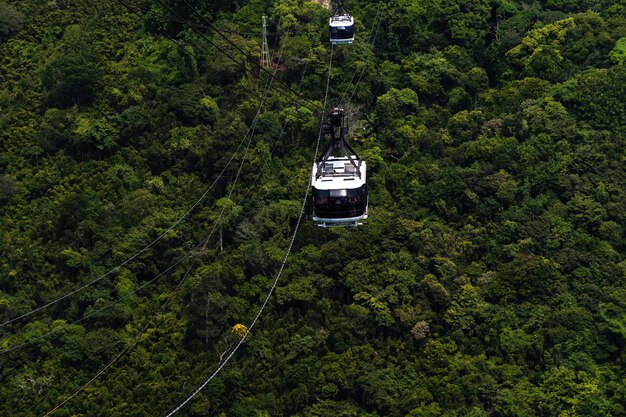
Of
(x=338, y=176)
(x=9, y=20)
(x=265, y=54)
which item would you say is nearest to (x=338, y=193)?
(x=338, y=176)

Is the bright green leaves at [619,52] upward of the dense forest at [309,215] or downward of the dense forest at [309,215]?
upward

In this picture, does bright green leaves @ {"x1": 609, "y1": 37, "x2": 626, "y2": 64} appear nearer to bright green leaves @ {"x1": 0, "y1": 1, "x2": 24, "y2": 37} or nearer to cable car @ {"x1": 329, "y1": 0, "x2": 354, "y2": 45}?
cable car @ {"x1": 329, "y1": 0, "x2": 354, "y2": 45}

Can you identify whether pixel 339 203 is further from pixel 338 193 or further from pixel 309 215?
pixel 309 215

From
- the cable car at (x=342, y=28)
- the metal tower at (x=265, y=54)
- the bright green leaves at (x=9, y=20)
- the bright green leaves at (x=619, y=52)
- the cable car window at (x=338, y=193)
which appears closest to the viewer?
the cable car window at (x=338, y=193)

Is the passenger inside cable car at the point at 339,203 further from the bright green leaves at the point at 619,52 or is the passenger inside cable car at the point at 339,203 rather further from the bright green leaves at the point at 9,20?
the bright green leaves at the point at 9,20

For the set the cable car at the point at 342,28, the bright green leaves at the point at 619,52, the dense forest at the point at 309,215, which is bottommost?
the dense forest at the point at 309,215

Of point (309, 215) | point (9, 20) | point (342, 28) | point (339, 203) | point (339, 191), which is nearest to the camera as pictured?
point (339, 191)

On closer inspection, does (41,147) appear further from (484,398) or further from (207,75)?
(484,398)

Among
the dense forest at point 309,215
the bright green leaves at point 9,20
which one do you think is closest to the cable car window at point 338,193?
the dense forest at point 309,215
